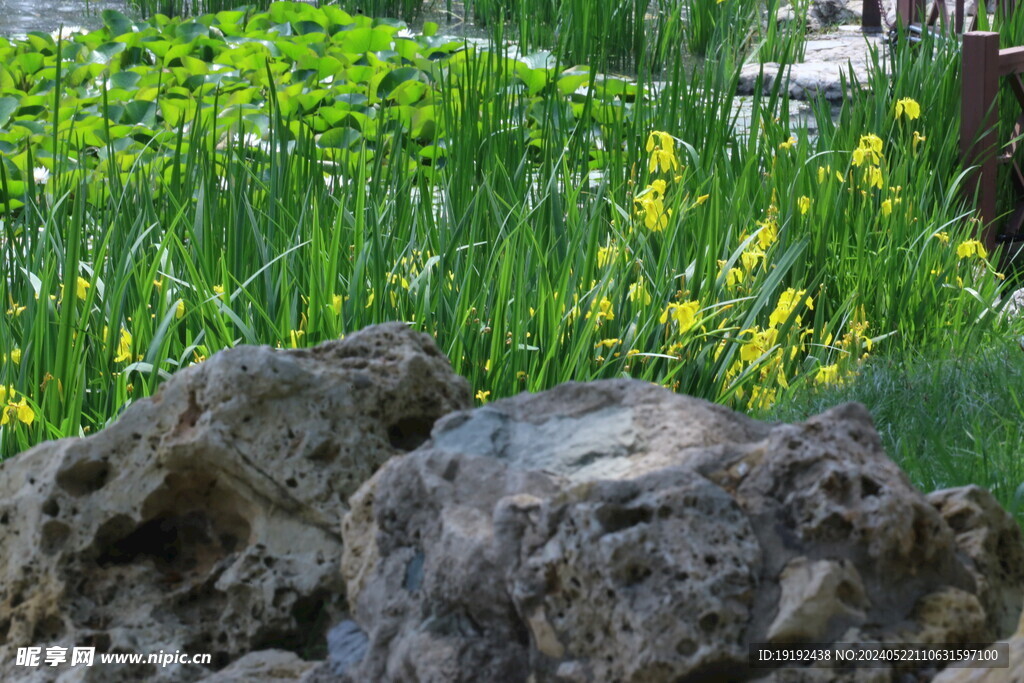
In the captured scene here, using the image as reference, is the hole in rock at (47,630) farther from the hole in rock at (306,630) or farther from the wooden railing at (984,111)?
the wooden railing at (984,111)

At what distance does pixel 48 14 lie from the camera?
780 cm

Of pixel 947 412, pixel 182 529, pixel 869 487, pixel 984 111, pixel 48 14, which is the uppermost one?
pixel 48 14

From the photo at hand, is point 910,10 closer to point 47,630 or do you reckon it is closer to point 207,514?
point 207,514

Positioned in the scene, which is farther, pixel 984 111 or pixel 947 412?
pixel 984 111

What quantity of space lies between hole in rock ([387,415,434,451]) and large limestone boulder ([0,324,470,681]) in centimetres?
4

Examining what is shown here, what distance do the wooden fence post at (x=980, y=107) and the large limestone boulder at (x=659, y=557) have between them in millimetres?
3339

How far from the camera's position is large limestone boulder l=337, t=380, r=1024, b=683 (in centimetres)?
108

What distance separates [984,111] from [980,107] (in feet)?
0.07

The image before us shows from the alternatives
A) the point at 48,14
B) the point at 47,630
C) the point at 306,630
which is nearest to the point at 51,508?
the point at 47,630

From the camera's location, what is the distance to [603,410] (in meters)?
1.42

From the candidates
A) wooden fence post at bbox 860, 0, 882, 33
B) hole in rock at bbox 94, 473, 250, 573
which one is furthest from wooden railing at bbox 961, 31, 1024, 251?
hole in rock at bbox 94, 473, 250, 573

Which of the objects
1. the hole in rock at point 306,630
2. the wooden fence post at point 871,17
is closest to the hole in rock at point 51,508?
the hole in rock at point 306,630

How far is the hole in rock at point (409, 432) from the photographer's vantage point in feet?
5.24

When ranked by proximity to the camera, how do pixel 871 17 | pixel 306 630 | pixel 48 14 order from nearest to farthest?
1. pixel 306 630
2. pixel 871 17
3. pixel 48 14
